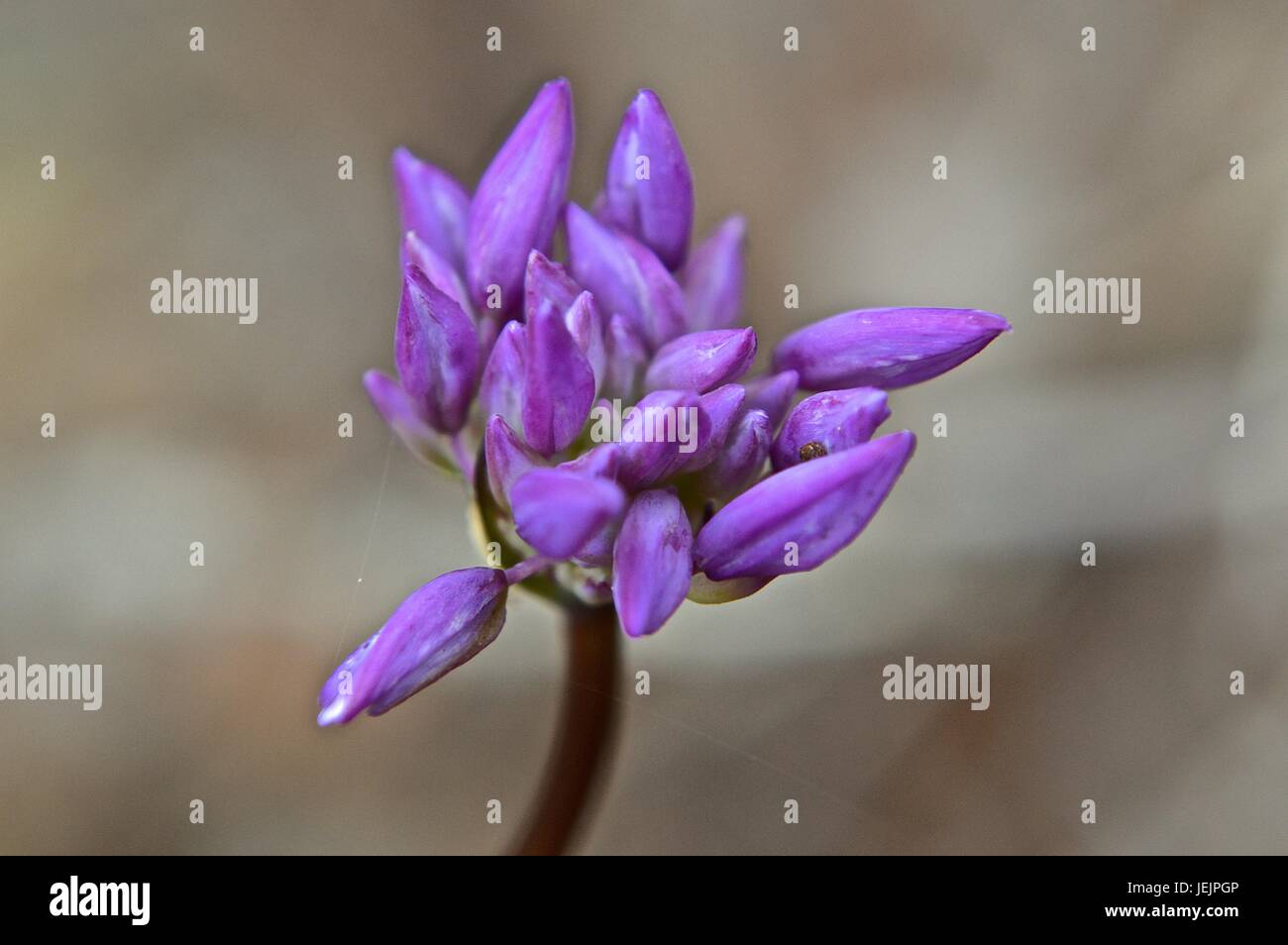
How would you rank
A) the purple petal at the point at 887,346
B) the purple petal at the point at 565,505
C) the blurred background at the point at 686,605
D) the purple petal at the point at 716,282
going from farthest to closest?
the blurred background at the point at 686,605 → the purple petal at the point at 716,282 → the purple petal at the point at 887,346 → the purple petal at the point at 565,505

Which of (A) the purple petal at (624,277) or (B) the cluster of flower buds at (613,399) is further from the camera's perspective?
(A) the purple petal at (624,277)

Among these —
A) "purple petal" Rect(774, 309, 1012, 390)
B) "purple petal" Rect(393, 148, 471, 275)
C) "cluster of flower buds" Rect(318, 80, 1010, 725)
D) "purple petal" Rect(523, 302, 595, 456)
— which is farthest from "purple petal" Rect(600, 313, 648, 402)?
"purple petal" Rect(393, 148, 471, 275)

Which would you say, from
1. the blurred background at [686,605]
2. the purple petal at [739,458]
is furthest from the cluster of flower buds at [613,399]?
the blurred background at [686,605]

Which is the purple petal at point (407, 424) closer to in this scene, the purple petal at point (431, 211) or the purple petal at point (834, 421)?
the purple petal at point (431, 211)

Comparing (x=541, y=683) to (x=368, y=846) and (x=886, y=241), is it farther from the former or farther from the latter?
(x=886, y=241)

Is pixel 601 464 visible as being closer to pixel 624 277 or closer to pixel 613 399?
pixel 613 399

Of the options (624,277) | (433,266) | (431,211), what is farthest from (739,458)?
(431,211)

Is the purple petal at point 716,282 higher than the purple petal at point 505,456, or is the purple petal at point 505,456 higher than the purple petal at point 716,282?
the purple petal at point 716,282
